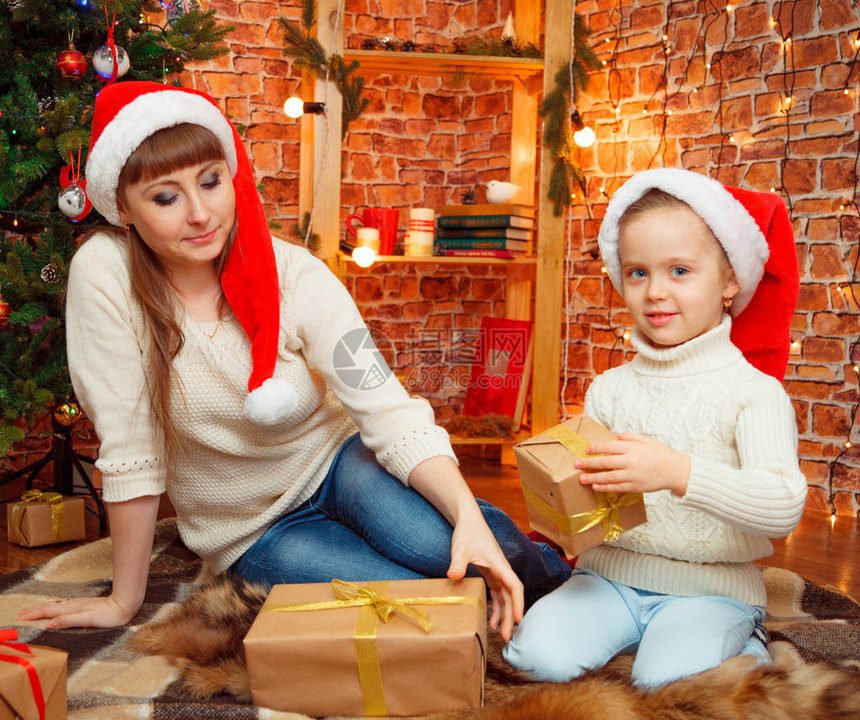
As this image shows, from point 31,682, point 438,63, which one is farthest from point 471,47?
point 31,682

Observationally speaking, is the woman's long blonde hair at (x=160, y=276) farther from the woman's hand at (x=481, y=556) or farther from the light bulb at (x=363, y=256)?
the light bulb at (x=363, y=256)

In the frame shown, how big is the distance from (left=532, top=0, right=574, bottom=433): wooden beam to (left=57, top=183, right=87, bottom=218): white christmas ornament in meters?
1.79

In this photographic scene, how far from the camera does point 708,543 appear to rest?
140cm

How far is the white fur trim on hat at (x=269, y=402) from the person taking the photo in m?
1.51

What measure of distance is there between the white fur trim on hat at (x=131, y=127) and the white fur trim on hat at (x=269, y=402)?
1.41 feet

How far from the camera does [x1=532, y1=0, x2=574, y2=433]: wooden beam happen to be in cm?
333

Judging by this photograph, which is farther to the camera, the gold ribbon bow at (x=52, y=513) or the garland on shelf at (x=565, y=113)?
the garland on shelf at (x=565, y=113)

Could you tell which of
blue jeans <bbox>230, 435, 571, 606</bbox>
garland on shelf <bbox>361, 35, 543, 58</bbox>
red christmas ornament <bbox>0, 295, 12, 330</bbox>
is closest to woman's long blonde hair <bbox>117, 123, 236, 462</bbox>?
blue jeans <bbox>230, 435, 571, 606</bbox>

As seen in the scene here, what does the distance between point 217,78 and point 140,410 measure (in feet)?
8.70

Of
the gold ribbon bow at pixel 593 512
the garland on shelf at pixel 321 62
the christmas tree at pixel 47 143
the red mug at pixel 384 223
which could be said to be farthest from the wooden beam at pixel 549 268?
the gold ribbon bow at pixel 593 512

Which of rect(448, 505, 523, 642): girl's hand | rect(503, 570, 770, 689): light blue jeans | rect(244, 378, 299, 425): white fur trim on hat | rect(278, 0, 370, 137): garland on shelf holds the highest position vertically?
rect(278, 0, 370, 137): garland on shelf

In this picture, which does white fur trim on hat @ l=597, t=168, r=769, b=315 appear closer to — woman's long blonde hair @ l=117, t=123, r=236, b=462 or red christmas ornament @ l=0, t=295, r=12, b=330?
woman's long blonde hair @ l=117, t=123, r=236, b=462

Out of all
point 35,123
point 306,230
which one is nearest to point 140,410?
point 35,123

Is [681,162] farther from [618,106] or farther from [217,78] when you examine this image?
[217,78]
